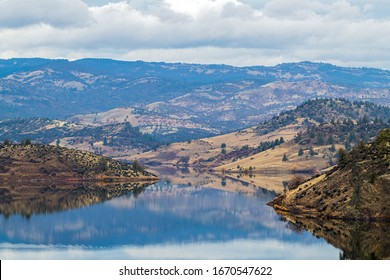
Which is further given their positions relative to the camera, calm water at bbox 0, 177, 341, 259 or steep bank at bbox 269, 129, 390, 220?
steep bank at bbox 269, 129, 390, 220

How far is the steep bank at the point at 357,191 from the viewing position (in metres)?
174

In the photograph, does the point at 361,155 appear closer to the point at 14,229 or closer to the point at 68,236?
the point at 68,236

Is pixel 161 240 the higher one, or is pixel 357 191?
pixel 357 191

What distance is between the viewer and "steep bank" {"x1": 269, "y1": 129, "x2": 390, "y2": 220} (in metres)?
174

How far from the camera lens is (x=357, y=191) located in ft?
580

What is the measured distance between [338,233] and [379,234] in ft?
32.3

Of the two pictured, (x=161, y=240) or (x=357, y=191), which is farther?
(x=357, y=191)

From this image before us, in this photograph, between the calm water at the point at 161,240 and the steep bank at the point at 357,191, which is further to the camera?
the steep bank at the point at 357,191

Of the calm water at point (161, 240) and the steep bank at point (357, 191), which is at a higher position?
the steep bank at point (357, 191)

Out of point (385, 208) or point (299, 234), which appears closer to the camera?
point (299, 234)

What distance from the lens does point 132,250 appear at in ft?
482

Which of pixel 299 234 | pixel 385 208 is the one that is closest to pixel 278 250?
pixel 299 234
